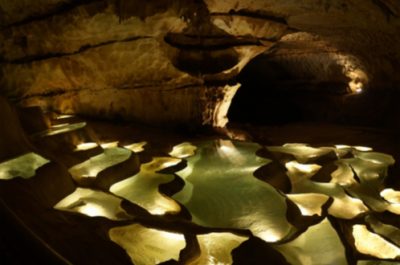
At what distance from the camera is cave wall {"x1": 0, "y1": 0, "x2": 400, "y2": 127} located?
9.12 meters

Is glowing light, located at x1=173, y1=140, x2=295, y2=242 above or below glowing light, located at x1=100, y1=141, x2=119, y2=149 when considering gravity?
below

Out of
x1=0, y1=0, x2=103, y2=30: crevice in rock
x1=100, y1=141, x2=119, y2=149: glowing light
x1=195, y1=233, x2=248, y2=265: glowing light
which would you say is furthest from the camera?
x1=0, y1=0, x2=103, y2=30: crevice in rock

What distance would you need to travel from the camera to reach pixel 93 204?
5.07m

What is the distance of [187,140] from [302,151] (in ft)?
11.5

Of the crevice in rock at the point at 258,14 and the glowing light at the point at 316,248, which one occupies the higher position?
the crevice in rock at the point at 258,14

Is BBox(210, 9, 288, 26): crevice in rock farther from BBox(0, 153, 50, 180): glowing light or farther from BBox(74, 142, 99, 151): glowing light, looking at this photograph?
BBox(0, 153, 50, 180): glowing light

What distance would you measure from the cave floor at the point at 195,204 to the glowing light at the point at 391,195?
0.06ft

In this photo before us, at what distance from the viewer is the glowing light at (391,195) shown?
6.52 m

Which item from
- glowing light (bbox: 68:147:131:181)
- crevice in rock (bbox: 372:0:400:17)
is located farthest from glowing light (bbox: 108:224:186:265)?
crevice in rock (bbox: 372:0:400:17)

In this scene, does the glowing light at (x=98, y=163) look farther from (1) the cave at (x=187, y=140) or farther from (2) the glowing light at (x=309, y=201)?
(2) the glowing light at (x=309, y=201)

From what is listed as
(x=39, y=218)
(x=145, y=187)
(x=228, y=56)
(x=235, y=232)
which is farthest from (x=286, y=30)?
(x=39, y=218)

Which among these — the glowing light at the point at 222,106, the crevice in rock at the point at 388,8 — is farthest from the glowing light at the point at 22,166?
the crevice in rock at the point at 388,8

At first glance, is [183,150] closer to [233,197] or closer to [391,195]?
[233,197]

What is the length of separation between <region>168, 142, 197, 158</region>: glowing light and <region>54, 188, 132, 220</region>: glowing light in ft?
10.6
